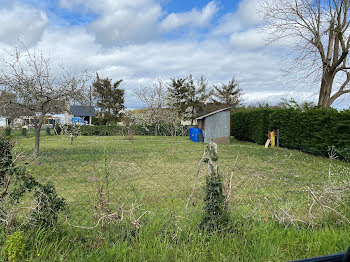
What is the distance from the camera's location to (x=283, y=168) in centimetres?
769

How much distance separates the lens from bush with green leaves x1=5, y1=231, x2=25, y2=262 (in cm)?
207

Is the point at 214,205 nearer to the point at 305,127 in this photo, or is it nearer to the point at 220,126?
the point at 305,127

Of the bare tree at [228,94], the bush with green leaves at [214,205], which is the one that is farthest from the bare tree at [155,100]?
the bush with green leaves at [214,205]

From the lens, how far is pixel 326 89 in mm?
15078

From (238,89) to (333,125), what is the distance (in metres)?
26.1

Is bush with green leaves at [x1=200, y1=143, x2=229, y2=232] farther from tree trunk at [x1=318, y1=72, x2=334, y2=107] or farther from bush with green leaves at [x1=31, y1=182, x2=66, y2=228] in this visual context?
tree trunk at [x1=318, y1=72, x2=334, y2=107]

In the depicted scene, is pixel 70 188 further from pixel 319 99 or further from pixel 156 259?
pixel 319 99

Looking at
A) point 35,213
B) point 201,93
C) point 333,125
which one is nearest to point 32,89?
point 35,213

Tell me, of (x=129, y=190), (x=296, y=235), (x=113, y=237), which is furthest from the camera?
(x=129, y=190)

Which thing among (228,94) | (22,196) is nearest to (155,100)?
(228,94)

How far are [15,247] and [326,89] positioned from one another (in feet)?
56.0

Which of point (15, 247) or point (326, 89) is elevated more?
point (326, 89)

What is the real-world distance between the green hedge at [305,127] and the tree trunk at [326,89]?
353cm

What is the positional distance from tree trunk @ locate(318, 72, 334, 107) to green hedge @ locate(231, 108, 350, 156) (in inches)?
139
